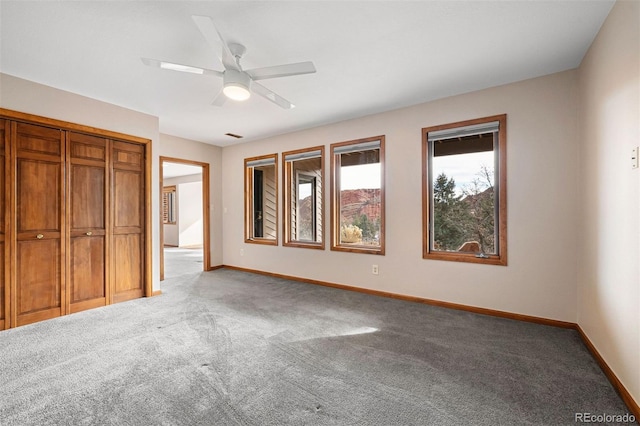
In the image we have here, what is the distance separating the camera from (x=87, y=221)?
3.41 m

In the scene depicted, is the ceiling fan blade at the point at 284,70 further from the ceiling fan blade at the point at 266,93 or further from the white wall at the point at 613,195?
the white wall at the point at 613,195

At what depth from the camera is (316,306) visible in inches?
Answer: 137

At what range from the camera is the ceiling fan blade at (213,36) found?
1687mm

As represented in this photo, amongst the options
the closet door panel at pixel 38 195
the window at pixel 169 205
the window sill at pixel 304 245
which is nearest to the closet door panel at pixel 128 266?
the closet door panel at pixel 38 195

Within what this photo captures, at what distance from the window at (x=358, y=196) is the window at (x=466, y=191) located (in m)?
0.65

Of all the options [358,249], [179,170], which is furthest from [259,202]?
[179,170]

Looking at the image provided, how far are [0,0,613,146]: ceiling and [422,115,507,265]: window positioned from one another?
508mm

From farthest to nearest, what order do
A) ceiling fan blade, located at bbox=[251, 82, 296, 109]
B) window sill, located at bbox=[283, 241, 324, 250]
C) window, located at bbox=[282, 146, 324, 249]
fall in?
1. window, located at bbox=[282, 146, 324, 249]
2. window sill, located at bbox=[283, 241, 324, 250]
3. ceiling fan blade, located at bbox=[251, 82, 296, 109]

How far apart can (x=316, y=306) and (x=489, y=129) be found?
114 inches

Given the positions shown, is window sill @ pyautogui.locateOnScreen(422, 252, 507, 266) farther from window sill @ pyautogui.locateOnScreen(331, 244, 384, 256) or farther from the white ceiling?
the white ceiling

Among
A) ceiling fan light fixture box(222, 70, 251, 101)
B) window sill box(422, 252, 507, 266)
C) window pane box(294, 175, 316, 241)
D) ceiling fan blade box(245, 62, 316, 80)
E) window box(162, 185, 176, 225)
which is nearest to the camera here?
ceiling fan blade box(245, 62, 316, 80)

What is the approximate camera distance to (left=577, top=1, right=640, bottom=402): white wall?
1.68 m

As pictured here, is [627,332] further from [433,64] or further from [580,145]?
[433,64]

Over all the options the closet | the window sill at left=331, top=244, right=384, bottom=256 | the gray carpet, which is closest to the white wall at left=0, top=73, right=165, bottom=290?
the closet
